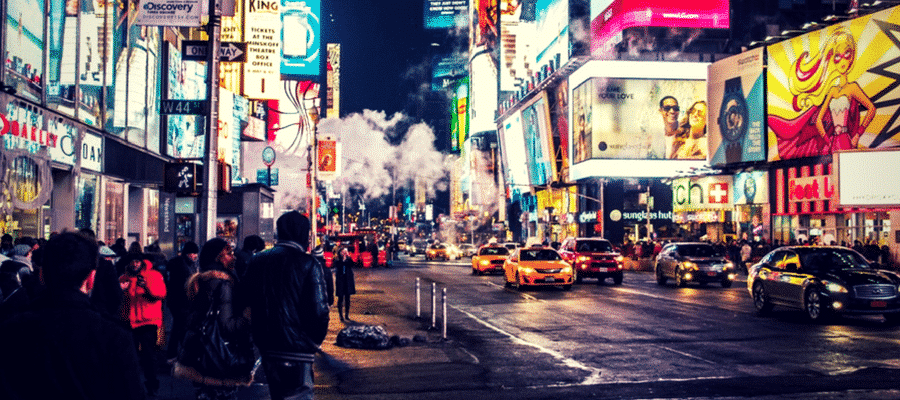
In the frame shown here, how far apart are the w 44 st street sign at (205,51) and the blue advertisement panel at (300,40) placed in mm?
41628

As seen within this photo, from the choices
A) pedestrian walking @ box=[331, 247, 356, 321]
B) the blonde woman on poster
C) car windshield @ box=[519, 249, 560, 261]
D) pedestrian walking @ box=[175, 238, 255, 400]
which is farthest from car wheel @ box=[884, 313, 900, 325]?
the blonde woman on poster

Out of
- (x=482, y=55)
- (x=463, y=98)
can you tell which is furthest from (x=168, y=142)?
(x=463, y=98)

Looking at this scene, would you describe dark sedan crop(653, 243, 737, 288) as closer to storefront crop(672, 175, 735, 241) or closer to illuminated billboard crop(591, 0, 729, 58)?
storefront crop(672, 175, 735, 241)

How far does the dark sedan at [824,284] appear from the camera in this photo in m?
16.6

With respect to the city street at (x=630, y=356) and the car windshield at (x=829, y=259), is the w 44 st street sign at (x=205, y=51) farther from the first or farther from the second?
the car windshield at (x=829, y=259)

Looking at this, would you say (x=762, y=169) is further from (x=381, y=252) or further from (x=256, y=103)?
(x=256, y=103)

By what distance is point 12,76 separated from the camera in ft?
58.7

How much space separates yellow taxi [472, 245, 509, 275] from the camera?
Answer: 134 ft

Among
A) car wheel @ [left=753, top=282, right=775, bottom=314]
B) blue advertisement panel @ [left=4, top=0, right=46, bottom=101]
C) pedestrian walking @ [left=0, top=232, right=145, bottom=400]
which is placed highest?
blue advertisement panel @ [left=4, top=0, right=46, bottom=101]

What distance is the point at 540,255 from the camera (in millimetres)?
29734

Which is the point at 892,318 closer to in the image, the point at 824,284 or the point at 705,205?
the point at 824,284

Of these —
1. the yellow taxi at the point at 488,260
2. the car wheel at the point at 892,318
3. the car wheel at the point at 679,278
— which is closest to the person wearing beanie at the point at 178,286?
the car wheel at the point at 892,318

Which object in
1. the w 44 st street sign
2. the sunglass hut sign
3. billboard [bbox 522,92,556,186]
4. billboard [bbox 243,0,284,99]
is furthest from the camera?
billboard [bbox 522,92,556,186]

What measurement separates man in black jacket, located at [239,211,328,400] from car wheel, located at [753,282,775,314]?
15.3 m
